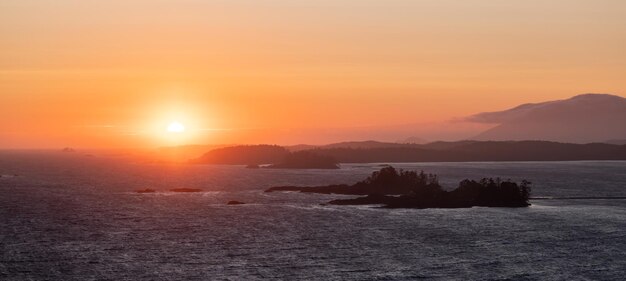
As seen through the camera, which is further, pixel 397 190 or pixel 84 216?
pixel 397 190

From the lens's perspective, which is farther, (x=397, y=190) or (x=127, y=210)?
(x=397, y=190)

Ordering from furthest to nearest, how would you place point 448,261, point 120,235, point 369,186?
point 369,186 → point 120,235 → point 448,261

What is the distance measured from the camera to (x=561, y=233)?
279 feet

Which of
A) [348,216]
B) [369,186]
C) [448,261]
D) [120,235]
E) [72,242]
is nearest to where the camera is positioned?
[448,261]

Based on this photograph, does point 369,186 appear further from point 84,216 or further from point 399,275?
point 399,275

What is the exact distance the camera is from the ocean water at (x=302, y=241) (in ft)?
198

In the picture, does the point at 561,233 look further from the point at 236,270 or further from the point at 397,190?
the point at 397,190

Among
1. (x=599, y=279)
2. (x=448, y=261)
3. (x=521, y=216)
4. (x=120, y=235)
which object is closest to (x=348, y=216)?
(x=521, y=216)

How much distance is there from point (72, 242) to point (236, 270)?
80.5ft

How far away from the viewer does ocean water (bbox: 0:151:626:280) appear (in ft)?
198

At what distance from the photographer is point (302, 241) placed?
254 feet

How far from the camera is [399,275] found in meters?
58.7

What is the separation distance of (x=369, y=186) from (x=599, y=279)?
94960mm

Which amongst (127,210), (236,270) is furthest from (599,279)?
(127,210)
